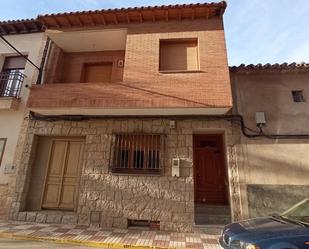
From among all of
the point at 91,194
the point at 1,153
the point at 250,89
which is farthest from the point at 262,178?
the point at 1,153

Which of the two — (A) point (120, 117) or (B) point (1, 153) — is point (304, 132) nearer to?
(A) point (120, 117)

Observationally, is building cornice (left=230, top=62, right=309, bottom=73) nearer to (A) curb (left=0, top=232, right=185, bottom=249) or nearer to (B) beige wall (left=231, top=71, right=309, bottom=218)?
(B) beige wall (left=231, top=71, right=309, bottom=218)

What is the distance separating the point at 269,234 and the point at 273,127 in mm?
4550

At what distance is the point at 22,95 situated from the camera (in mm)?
8008

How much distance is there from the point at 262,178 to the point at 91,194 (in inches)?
210

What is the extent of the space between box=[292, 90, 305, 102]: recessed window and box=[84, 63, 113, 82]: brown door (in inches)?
258

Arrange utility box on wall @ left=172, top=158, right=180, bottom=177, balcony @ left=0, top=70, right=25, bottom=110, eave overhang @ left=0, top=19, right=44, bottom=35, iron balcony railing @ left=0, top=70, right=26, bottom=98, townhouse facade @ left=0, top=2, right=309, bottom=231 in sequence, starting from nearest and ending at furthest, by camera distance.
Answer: townhouse facade @ left=0, top=2, right=309, bottom=231
utility box on wall @ left=172, top=158, right=180, bottom=177
balcony @ left=0, top=70, right=25, bottom=110
iron balcony railing @ left=0, top=70, right=26, bottom=98
eave overhang @ left=0, top=19, right=44, bottom=35

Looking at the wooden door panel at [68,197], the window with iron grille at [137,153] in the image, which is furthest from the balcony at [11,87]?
the window with iron grille at [137,153]

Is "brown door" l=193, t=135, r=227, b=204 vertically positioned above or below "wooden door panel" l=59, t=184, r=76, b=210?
above

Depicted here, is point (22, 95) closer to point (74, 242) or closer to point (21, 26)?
point (21, 26)

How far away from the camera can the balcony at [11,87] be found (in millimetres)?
7668

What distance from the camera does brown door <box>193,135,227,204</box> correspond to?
7543 mm

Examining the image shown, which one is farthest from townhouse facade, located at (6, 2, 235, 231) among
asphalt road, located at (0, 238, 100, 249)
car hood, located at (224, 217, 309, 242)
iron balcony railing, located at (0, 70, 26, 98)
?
car hood, located at (224, 217, 309, 242)

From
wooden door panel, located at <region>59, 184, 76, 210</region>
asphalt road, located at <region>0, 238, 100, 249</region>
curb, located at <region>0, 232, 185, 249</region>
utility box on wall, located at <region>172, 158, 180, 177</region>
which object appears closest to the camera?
asphalt road, located at <region>0, 238, 100, 249</region>
